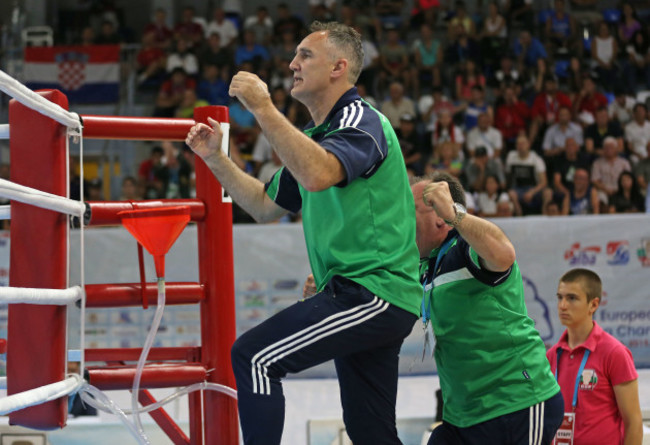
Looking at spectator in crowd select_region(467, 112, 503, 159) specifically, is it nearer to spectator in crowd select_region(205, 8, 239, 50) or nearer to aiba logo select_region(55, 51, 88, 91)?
spectator in crowd select_region(205, 8, 239, 50)

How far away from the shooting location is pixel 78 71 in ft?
44.6

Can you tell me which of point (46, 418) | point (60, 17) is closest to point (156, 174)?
point (60, 17)

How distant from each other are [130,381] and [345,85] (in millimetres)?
1259

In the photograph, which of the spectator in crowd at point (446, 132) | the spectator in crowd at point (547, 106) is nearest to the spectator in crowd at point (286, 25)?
the spectator in crowd at point (446, 132)

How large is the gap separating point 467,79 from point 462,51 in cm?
76

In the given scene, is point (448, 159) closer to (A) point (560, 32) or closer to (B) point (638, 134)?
(B) point (638, 134)

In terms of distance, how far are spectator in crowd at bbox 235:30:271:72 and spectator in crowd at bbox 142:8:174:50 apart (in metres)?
1.27

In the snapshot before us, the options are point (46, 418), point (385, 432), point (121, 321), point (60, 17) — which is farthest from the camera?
point (60, 17)

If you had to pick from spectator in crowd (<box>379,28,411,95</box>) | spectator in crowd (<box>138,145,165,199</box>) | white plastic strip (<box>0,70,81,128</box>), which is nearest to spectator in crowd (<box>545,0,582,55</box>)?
spectator in crowd (<box>379,28,411,95</box>)

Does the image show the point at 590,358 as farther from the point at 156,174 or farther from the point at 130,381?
the point at 156,174

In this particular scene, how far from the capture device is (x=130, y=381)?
2916mm

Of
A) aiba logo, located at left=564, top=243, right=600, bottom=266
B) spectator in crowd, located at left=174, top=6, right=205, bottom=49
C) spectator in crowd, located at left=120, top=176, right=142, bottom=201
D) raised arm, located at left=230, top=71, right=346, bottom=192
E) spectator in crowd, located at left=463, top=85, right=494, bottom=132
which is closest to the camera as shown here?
raised arm, located at left=230, top=71, right=346, bottom=192

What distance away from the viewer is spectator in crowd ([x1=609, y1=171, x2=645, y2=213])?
35.4ft

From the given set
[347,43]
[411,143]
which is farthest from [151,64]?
[347,43]
